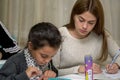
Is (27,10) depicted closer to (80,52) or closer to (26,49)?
(80,52)

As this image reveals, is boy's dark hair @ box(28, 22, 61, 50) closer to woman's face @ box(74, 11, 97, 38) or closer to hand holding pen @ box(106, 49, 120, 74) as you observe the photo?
woman's face @ box(74, 11, 97, 38)

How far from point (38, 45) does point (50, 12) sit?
105 centimetres

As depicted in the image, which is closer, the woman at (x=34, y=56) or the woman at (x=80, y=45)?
the woman at (x=34, y=56)

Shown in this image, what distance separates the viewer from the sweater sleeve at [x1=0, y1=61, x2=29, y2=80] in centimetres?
106

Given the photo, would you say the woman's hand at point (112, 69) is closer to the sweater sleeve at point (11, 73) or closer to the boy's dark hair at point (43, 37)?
the boy's dark hair at point (43, 37)

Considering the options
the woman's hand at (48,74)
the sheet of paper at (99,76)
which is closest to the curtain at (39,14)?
the sheet of paper at (99,76)

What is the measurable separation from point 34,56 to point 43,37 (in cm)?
13

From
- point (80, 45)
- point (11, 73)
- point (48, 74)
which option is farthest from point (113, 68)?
point (11, 73)

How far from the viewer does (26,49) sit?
1.21 m

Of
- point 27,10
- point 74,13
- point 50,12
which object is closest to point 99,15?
point 74,13

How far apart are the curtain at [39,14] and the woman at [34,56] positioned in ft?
3.11

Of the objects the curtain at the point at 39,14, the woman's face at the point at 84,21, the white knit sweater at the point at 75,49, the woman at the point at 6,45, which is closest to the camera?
the woman's face at the point at 84,21

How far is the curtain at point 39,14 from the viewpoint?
2.04m

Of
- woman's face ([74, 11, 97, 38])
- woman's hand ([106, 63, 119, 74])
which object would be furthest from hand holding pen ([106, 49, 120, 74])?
woman's face ([74, 11, 97, 38])
